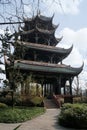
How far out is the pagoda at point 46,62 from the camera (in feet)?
123

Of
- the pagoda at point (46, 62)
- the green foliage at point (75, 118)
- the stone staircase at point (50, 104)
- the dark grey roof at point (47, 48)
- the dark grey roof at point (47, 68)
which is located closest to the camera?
the green foliage at point (75, 118)

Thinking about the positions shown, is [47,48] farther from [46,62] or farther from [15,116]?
[15,116]

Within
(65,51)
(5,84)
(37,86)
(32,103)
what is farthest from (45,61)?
(5,84)

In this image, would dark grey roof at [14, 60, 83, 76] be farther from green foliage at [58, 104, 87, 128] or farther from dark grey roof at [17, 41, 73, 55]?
green foliage at [58, 104, 87, 128]

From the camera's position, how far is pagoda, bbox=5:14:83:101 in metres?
37.4

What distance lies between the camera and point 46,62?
42.4 metres

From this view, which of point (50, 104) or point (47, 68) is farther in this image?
point (47, 68)

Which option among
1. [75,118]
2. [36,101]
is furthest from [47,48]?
[75,118]

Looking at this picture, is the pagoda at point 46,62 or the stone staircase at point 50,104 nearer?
the stone staircase at point 50,104

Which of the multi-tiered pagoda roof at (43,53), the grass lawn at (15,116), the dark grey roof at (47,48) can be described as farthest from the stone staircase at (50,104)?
the dark grey roof at (47,48)

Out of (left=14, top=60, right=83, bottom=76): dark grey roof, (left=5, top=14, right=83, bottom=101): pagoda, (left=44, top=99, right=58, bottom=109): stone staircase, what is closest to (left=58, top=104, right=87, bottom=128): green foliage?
(left=44, top=99, right=58, bottom=109): stone staircase

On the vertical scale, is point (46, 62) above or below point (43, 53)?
below

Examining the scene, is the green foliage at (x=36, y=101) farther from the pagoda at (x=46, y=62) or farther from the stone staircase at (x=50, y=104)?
the pagoda at (x=46, y=62)

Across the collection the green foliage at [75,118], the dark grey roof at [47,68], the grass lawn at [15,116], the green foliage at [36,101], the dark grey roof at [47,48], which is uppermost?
the dark grey roof at [47,48]
